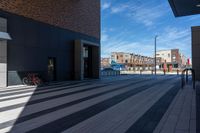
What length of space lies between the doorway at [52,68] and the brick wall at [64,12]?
3315 mm

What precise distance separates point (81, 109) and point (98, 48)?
19920 millimetres

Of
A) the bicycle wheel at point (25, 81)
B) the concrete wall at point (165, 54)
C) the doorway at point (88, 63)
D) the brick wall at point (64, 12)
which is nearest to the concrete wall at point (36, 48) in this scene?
the bicycle wheel at point (25, 81)

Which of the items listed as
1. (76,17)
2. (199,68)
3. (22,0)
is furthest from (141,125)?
(76,17)

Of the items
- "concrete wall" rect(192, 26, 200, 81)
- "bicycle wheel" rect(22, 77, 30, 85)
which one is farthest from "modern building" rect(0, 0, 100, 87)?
"concrete wall" rect(192, 26, 200, 81)

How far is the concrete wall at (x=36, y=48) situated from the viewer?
54.5 feet

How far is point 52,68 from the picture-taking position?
70.3 feet

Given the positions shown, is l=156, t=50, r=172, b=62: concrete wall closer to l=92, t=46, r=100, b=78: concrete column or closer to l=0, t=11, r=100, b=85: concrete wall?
l=92, t=46, r=100, b=78: concrete column

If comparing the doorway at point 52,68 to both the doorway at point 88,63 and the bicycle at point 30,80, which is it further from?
the doorway at point 88,63

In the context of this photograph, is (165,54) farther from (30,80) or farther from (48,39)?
(30,80)

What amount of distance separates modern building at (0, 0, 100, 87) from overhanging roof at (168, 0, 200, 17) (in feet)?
35.3

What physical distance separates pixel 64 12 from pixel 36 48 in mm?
5563

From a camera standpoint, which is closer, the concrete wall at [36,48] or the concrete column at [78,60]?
the concrete wall at [36,48]

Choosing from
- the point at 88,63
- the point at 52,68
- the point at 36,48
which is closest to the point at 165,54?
the point at 88,63

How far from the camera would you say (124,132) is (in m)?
5.16
